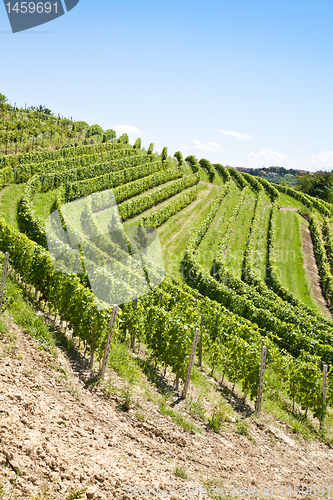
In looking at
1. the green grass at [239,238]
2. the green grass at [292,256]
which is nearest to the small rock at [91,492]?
the green grass at [292,256]

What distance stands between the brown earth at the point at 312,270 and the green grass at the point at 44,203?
23.4 m

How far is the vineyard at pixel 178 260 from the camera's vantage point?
11453mm

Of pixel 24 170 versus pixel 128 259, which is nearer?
pixel 128 259

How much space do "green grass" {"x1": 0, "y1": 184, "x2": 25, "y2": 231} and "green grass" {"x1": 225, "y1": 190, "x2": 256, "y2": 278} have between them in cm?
1745

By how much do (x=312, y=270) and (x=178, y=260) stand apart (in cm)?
1487

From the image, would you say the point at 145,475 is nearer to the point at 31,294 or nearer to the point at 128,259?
the point at 31,294

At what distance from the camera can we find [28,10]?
5918mm

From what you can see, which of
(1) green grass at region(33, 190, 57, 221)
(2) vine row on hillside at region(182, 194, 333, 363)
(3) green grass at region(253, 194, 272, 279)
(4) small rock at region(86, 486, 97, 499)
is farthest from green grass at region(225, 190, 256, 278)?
(4) small rock at region(86, 486, 97, 499)

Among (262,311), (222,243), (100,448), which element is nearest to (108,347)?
(100,448)

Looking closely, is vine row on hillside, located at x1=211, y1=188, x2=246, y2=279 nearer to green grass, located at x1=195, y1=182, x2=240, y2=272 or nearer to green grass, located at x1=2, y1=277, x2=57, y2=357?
green grass, located at x1=195, y1=182, x2=240, y2=272

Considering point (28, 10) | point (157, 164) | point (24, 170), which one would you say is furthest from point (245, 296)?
point (157, 164)

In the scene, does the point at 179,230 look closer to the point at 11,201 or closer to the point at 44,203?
the point at 44,203

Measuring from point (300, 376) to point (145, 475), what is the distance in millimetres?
7838

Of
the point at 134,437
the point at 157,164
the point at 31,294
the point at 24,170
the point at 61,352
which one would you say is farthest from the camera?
the point at 157,164
